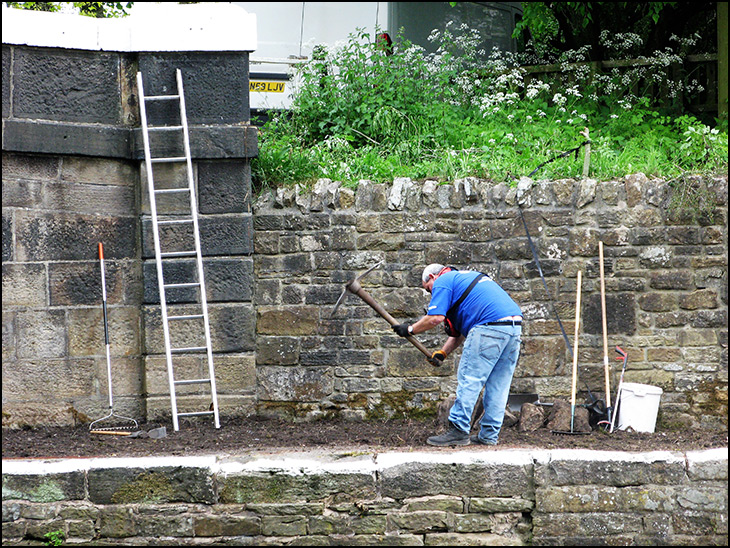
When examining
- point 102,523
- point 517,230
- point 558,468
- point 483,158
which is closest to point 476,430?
point 558,468

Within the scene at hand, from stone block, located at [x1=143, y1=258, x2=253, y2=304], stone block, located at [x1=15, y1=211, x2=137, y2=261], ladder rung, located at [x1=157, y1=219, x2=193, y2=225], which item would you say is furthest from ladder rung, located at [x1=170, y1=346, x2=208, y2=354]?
ladder rung, located at [x1=157, y1=219, x2=193, y2=225]

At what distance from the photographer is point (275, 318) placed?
21.5ft

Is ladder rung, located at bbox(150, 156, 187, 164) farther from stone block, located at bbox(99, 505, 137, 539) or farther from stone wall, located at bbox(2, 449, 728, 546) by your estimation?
stone block, located at bbox(99, 505, 137, 539)

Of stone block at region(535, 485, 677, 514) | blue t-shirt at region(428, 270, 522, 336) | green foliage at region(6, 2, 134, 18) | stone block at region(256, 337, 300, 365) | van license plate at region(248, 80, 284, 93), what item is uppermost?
green foliage at region(6, 2, 134, 18)

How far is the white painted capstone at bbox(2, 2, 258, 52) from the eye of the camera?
19.9 ft

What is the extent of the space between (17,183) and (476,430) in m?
4.29

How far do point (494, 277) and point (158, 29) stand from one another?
355cm

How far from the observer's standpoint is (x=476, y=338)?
5.54 meters

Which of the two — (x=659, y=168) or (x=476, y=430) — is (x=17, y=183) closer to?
(x=476, y=430)

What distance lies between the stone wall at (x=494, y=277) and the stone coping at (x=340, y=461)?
1.37 meters

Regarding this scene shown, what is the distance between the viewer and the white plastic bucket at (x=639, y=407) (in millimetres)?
6121

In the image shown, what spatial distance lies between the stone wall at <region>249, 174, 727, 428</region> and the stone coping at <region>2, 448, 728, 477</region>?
4.50ft

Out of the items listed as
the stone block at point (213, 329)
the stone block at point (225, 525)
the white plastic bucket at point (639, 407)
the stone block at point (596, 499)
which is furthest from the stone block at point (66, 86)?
the white plastic bucket at point (639, 407)

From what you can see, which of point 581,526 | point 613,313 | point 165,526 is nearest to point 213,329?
point 165,526
